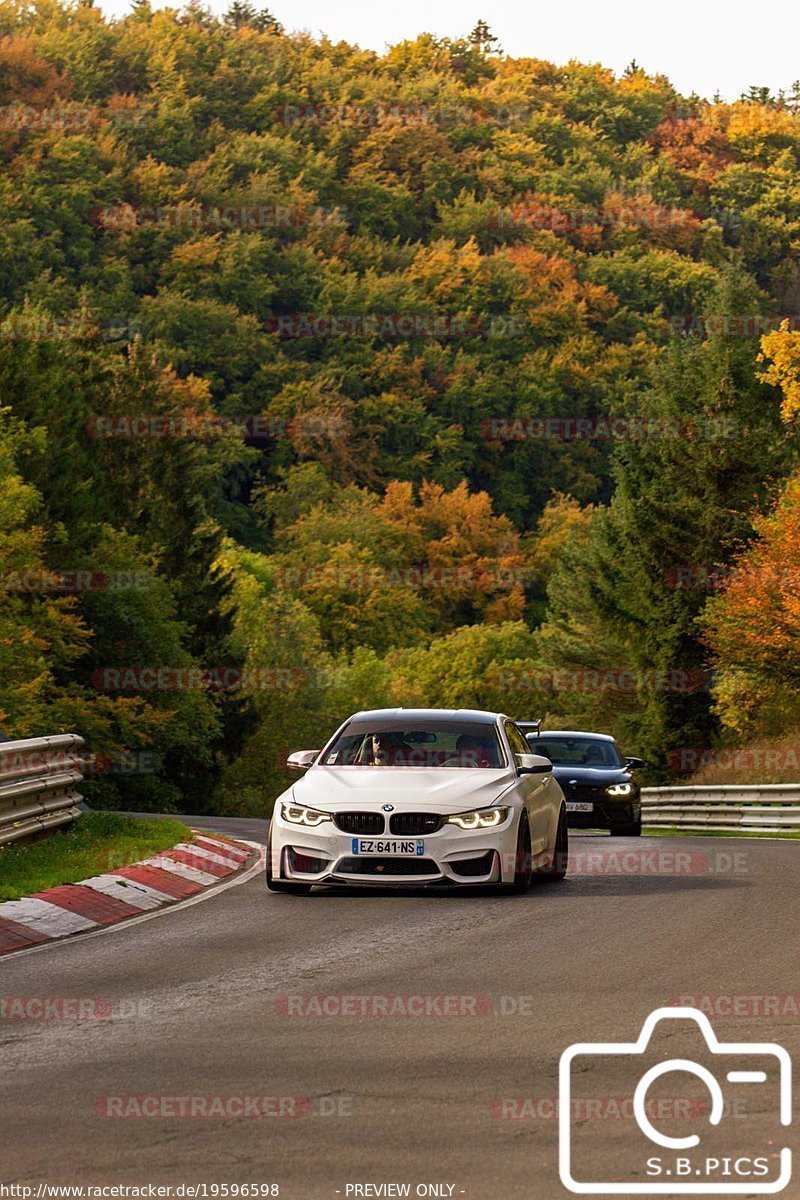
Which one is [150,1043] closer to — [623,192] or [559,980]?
[559,980]

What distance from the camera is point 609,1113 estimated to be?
6.86 meters

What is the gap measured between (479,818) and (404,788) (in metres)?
0.60

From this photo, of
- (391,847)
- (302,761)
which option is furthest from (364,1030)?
(302,761)

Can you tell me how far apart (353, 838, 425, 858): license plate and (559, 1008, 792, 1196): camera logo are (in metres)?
5.65

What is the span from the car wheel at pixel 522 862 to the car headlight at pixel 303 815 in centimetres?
147

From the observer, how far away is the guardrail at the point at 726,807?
104 ft

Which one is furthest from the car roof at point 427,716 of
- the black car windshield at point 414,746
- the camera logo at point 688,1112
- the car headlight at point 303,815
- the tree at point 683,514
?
the tree at point 683,514

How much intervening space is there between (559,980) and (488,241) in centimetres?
13651

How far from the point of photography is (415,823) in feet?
47.3

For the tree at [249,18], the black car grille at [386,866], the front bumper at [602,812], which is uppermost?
the tree at [249,18]

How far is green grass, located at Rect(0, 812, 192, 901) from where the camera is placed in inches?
570

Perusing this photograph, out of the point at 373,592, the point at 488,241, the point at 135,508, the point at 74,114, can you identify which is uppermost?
the point at 74,114

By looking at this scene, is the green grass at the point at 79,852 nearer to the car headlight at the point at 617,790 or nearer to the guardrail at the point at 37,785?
the guardrail at the point at 37,785

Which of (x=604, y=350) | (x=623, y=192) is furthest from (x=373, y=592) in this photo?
(x=623, y=192)
